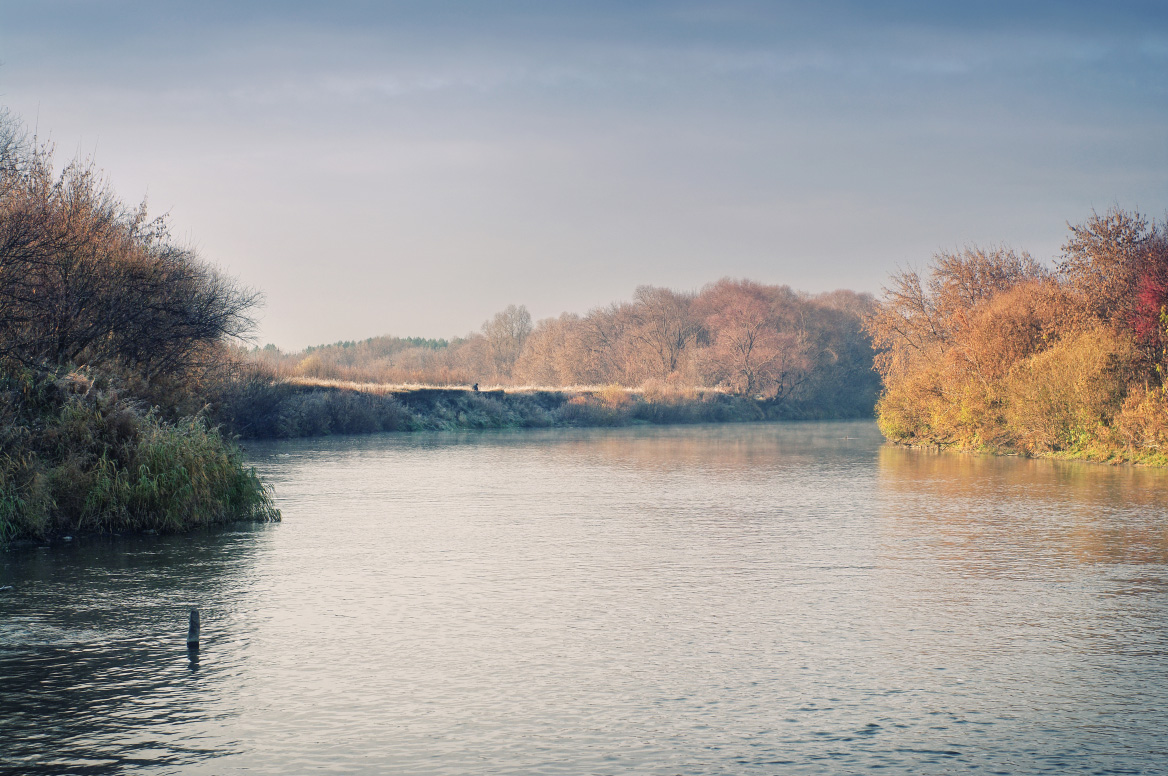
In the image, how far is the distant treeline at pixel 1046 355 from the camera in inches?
1081

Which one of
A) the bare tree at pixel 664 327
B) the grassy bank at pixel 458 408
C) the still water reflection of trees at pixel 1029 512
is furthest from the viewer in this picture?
the bare tree at pixel 664 327

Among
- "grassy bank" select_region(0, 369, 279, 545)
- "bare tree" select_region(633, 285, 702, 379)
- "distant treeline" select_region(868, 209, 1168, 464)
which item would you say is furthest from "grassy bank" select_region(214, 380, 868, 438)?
"distant treeline" select_region(868, 209, 1168, 464)

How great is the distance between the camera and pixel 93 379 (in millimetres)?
15359

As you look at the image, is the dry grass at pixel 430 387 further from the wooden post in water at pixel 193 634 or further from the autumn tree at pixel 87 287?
the wooden post in water at pixel 193 634

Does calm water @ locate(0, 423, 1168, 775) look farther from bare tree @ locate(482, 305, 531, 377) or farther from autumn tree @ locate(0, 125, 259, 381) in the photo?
bare tree @ locate(482, 305, 531, 377)

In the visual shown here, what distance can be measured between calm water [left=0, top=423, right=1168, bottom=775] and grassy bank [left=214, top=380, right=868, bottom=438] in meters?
23.7

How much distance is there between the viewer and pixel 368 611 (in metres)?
9.91

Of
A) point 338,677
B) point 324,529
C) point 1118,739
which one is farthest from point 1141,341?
point 338,677

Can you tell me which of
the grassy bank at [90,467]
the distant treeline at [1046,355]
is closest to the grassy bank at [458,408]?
the grassy bank at [90,467]

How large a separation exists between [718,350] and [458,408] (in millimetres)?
26301

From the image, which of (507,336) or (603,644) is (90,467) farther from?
(507,336)

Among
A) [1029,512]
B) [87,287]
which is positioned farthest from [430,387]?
[1029,512]

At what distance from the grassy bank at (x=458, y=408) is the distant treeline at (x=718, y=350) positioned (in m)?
2.98

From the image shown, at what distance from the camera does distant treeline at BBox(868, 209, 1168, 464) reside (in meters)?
27.5
